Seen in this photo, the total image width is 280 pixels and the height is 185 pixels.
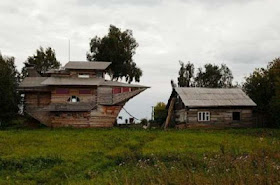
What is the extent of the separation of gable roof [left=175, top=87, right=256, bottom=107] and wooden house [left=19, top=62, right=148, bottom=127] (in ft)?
16.6

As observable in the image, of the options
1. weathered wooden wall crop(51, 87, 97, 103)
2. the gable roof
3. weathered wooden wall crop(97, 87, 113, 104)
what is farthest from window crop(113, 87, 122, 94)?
the gable roof

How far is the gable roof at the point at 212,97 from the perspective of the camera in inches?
1560

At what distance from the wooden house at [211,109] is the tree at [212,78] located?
70.0 ft

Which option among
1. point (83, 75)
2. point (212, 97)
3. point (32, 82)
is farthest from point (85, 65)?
point (212, 97)

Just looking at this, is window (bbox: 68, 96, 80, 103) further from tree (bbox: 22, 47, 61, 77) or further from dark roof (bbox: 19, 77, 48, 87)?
tree (bbox: 22, 47, 61, 77)

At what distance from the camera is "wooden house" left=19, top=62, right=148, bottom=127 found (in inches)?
1553

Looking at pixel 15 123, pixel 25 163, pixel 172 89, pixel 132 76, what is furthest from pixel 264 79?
pixel 25 163

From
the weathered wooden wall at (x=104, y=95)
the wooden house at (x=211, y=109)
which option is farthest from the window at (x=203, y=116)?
the weathered wooden wall at (x=104, y=95)

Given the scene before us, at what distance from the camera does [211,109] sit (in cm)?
3988

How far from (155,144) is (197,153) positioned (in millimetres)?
4530

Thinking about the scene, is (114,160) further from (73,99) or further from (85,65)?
(85,65)

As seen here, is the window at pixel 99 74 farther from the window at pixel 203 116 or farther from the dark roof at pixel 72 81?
the window at pixel 203 116

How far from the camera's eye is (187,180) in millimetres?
8500

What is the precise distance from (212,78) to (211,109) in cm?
2602
